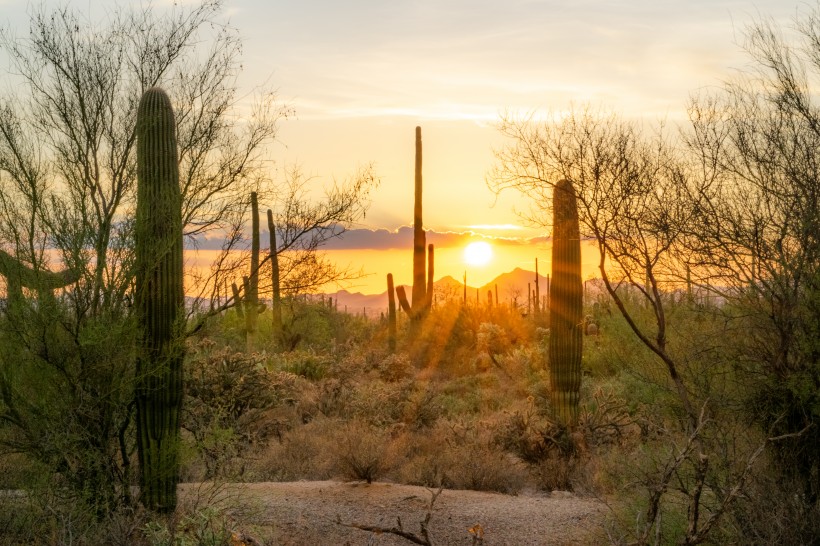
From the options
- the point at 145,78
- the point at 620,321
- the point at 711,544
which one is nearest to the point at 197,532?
the point at 711,544

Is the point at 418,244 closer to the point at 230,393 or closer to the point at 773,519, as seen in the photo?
the point at 230,393

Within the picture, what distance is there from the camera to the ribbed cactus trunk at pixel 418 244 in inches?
1158

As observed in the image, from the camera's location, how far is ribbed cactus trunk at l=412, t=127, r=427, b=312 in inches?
1158

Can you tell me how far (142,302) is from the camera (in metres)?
9.93

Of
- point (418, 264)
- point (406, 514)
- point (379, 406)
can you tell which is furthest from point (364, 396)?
point (418, 264)

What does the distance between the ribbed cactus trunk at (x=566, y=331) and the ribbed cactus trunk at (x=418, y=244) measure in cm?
1470

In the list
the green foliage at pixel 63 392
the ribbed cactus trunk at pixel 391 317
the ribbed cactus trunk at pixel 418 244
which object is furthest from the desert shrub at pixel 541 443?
the ribbed cactus trunk at pixel 418 244

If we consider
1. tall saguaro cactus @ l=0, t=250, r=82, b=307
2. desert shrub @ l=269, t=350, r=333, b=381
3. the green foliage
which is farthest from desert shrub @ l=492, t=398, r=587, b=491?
desert shrub @ l=269, t=350, r=333, b=381

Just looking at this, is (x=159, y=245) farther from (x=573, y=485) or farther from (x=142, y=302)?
(x=573, y=485)

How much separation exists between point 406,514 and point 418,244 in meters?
19.4

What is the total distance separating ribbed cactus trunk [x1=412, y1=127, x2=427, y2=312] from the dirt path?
18.2 meters

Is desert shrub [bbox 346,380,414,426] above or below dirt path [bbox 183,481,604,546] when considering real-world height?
above

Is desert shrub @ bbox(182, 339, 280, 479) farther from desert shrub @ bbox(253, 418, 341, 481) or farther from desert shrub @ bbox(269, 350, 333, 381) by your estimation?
desert shrub @ bbox(269, 350, 333, 381)

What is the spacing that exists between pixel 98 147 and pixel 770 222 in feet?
27.4
